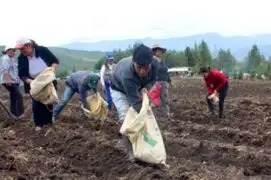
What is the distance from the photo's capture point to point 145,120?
5996 millimetres

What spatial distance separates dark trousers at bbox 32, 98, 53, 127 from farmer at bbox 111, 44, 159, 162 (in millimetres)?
2557

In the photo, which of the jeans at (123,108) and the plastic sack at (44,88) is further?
the plastic sack at (44,88)

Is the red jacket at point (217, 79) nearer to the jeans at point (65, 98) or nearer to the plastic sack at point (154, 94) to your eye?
the plastic sack at point (154, 94)

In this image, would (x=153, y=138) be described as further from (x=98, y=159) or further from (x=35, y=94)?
(x=35, y=94)

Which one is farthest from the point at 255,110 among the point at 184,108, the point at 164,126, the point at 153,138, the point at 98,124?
the point at 153,138

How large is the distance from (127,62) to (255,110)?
744 centimetres

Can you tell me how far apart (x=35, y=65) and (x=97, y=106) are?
1797mm

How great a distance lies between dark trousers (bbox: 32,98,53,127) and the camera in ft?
28.6

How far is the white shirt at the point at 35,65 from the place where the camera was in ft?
27.7

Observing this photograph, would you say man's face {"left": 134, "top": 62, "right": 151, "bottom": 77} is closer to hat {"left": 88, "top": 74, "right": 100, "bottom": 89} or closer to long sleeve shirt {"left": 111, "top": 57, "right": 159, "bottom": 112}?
long sleeve shirt {"left": 111, "top": 57, "right": 159, "bottom": 112}

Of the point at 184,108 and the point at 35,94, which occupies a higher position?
the point at 35,94

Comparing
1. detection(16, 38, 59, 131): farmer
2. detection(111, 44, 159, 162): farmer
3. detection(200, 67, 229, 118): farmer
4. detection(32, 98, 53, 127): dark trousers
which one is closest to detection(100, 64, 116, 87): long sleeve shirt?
detection(200, 67, 229, 118): farmer

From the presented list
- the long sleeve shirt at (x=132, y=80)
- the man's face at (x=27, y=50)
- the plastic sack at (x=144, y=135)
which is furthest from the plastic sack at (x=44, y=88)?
the plastic sack at (x=144, y=135)

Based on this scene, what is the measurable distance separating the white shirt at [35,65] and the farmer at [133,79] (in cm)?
234
